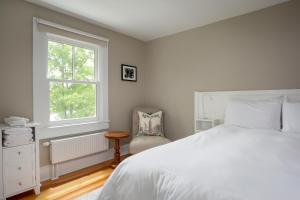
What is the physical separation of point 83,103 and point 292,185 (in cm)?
273

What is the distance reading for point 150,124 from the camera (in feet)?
10.5

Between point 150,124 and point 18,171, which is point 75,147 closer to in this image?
point 18,171

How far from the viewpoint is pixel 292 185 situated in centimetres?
85

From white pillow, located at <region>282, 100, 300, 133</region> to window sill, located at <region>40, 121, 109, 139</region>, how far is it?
2.49 metres

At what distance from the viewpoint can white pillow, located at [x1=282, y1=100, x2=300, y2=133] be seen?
6.36 ft

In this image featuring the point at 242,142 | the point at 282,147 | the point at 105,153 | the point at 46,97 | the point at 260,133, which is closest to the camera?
the point at 282,147

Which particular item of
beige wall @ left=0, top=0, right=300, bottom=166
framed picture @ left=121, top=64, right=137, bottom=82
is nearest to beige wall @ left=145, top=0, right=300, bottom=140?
beige wall @ left=0, top=0, right=300, bottom=166

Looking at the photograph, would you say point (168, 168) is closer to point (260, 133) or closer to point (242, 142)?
point (242, 142)

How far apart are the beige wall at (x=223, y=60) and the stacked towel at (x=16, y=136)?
7.45 ft

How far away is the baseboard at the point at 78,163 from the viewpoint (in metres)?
2.46

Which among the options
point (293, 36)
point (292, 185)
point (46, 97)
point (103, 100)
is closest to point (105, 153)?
point (103, 100)

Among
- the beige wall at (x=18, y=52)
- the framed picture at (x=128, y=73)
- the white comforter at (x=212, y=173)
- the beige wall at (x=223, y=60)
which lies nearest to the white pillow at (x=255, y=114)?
the beige wall at (x=223, y=60)

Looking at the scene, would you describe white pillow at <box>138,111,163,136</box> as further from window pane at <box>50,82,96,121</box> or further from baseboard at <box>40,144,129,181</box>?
window pane at <box>50,82,96,121</box>

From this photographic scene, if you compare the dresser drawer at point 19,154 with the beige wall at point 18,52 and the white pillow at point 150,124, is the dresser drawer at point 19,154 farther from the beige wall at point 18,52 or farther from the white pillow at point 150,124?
the white pillow at point 150,124
